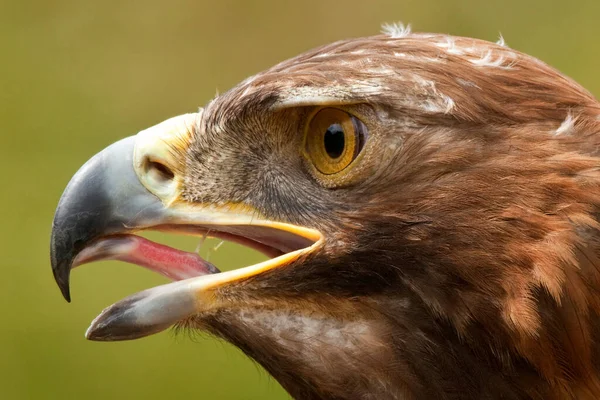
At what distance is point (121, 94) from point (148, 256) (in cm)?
705

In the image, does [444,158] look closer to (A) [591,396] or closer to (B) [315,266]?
(B) [315,266]

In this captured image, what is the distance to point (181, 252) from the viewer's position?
10.6 feet

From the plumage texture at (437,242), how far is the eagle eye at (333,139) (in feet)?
0.10

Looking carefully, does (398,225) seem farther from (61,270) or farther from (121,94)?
(121,94)

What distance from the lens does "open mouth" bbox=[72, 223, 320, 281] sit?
3148mm

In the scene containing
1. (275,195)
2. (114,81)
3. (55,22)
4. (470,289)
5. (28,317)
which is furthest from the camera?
(55,22)

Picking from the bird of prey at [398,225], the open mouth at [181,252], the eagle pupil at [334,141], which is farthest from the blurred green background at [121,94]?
the eagle pupil at [334,141]

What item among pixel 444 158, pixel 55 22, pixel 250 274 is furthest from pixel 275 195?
pixel 55 22

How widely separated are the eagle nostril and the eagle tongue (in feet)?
0.56

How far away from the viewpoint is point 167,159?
3209mm

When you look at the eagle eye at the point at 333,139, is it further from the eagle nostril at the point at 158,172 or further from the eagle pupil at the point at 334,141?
the eagle nostril at the point at 158,172

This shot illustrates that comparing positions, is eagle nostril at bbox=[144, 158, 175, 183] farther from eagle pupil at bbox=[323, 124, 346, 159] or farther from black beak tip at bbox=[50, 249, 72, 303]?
eagle pupil at bbox=[323, 124, 346, 159]

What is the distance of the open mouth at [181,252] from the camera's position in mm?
3148

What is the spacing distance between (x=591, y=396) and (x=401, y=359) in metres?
0.48
